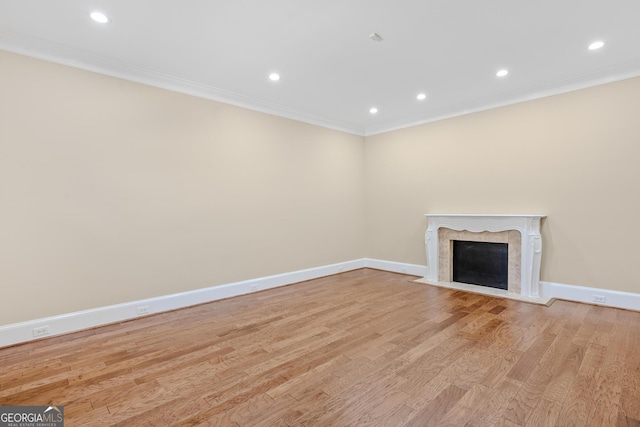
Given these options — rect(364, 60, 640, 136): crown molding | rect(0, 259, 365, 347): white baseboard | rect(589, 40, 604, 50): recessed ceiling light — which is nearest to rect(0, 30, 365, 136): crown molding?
rect(364, 60, 640, 136): crown molding

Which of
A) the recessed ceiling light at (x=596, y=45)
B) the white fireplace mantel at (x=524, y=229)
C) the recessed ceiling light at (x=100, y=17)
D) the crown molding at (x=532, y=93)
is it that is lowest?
the white fireplace mantel at (x=524, y=229)

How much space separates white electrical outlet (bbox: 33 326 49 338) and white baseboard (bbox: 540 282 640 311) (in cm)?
595

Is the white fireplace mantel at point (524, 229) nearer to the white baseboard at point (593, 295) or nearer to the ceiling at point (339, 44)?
the white baseboard at point (593, 295)

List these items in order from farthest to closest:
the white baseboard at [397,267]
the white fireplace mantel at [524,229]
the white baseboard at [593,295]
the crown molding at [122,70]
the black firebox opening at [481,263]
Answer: the white baseboard at [397,267], the black firebox opening at [481,263], the white fireplace mantel at [524,229], the white baseboard at [593,295], the crown molding at [122,70]

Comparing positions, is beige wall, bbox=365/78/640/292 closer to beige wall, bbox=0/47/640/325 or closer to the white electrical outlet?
beige wall, bbox=0/47/640/325

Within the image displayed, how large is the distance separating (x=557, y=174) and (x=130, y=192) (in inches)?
216

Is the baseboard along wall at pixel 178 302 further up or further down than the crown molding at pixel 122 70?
further down

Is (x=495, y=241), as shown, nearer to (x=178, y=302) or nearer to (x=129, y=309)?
(x=178, y=302)

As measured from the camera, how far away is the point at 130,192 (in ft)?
11.4

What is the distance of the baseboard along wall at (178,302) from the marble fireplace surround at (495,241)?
0.29 metres

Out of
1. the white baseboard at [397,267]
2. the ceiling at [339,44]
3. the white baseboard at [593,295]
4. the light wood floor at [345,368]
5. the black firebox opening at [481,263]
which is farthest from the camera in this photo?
the white baseboard at [397,267]

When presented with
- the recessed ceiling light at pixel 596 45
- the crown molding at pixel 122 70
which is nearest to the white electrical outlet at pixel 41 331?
the crown molding at pixel 122 70

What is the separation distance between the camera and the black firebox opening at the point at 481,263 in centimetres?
453

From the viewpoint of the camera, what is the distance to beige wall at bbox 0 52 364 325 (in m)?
2.89
